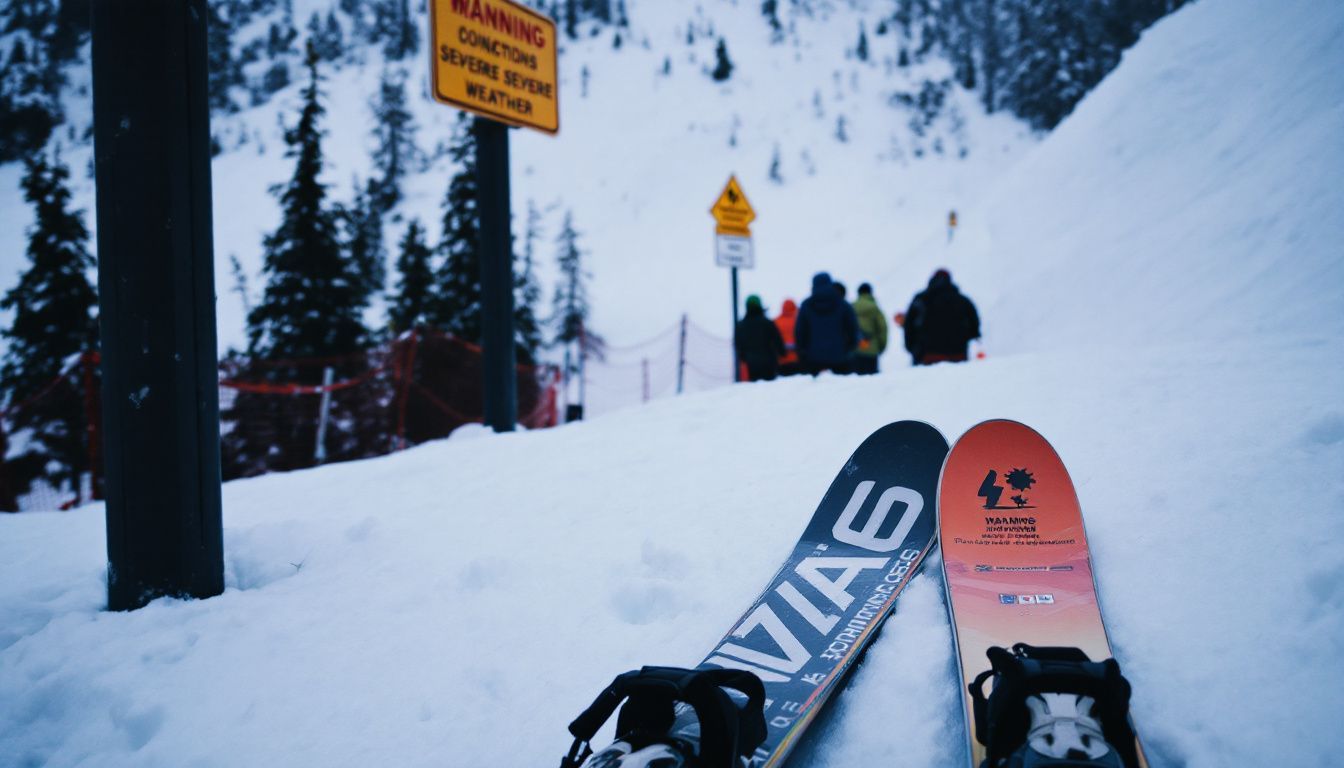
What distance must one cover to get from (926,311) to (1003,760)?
21.4 feet

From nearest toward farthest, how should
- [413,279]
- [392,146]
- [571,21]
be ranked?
[413,279] → [392,146] → [571,21]

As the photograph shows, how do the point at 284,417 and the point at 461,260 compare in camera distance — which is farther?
the point at 461,260

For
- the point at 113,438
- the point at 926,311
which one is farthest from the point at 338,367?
the point at 113,438

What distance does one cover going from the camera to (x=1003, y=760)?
1.59 metres

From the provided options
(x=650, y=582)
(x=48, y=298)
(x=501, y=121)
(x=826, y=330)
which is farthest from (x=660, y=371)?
(x=650, y=582)

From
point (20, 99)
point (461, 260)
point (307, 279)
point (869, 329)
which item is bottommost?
point (869, 329)

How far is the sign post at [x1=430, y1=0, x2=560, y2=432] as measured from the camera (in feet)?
19.0

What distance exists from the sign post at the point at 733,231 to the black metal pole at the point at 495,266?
2.59 meters

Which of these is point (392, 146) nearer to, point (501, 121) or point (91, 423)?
point (91, 423)

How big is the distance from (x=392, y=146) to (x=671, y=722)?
211 feet

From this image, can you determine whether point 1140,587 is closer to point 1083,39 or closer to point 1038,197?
point 1038,197

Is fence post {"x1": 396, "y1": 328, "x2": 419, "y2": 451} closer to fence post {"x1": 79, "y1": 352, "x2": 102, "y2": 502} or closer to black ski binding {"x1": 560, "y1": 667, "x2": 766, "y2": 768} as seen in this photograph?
fence post {"x1": 79, "y1": 352, "x2": 102, "y2": 502}

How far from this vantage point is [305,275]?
15836mm

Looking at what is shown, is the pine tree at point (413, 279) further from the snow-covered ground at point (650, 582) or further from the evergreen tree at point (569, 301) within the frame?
the snow-covered ground at point (650, 582)
